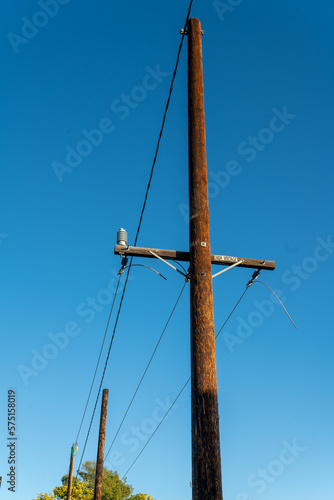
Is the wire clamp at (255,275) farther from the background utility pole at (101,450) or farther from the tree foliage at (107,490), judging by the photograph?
the tree foliage at (107,490)

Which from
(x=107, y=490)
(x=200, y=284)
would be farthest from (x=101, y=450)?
(x=107, y=490)

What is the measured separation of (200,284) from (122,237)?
6.85 ft

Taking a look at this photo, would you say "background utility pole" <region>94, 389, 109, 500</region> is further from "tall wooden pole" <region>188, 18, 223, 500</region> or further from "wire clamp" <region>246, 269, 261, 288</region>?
"tall wooden pole" <region>188, 18, 223, 500</region>

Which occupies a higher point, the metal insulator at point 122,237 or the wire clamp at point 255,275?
the metal insulator at point 122,237

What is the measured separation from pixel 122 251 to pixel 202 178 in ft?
5.35

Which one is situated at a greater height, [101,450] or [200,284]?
[101,450]

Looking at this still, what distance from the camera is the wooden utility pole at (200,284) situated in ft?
15.4

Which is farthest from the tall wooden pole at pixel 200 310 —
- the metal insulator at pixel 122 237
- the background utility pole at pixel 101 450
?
the background utility pole at pixel 101 450

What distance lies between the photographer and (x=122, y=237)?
7332 millimetres

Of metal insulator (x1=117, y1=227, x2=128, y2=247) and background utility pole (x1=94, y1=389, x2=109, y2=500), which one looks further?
background utility pole (x1=94, y1=389, x2=109, y2=500)

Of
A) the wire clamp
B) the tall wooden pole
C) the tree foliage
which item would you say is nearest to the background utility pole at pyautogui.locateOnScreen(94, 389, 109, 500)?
the wire clamp

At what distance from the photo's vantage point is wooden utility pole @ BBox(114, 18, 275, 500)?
4.69 m

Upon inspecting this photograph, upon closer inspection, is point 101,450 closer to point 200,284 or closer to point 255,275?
point 255,275

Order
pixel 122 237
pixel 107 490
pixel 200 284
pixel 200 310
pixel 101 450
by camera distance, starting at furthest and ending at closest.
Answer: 1. pixel 107 490
2. pixel 101 450
3. pixel 122 237
4. pixel 200 284
5. pixel 200 310
